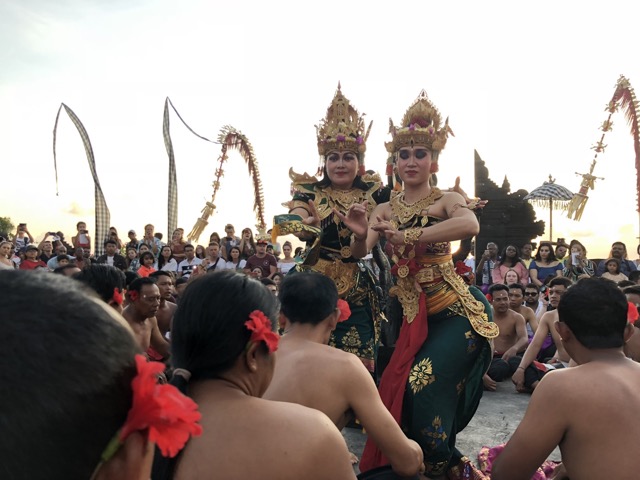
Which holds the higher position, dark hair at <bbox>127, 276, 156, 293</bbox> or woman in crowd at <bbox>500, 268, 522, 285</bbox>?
dark hair at <bbox>127, 276, 156, 293</bbox>

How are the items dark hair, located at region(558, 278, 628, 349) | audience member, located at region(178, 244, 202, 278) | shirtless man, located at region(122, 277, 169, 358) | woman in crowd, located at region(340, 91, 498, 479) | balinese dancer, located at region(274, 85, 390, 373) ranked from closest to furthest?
1. dark hair, located at region(558, 278, 628, 349)
2. woman in crowd, located at region(340, 91, 498, 479)
3. balinese dancer, located at region(274, 85, 390, 373)
4. shirtless man, located at region(122, 277, 169, 358)
5. audience member, located at region(178, 244, 202, 278)

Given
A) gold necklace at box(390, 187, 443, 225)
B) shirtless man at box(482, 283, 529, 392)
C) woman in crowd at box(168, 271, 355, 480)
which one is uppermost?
gold necklace at box(390, 187, 443, 225)

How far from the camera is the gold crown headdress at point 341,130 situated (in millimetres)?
4359

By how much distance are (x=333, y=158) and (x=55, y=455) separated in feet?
12.4

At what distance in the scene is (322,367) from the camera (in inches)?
93.0

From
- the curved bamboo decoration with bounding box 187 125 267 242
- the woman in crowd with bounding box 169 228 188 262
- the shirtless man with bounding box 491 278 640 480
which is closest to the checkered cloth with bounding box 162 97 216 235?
the curved bamboo decoration with bounding box 187 125 267 242

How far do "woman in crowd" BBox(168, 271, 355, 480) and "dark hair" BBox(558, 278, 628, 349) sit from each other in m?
1.25

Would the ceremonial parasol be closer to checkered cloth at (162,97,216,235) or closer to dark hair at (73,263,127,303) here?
checkered cloth at (162,97,216,235)

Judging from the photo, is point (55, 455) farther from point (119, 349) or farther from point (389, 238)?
point (389, 238)

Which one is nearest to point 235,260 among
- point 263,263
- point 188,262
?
point 263,263

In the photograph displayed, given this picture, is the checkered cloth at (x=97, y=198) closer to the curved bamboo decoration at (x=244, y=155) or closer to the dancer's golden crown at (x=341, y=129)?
the curved bamboo decoration at (x=244, y=155)

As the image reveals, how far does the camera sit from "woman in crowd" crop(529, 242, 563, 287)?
9266 millimetres

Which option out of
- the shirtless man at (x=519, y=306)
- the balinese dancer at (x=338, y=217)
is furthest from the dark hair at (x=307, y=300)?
the shirtless man at (x=519, y=306)

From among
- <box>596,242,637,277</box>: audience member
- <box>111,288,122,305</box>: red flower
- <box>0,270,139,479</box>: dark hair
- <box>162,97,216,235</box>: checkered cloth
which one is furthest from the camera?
<box>162,97,216,235</box>: checkered cloth
